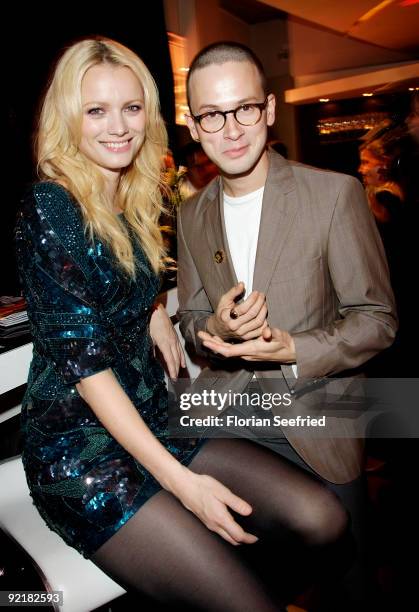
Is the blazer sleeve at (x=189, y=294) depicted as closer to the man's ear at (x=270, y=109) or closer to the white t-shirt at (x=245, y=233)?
the white t-shirt at (x=245, y=233)

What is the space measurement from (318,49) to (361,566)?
871cm

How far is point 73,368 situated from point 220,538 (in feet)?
1.74

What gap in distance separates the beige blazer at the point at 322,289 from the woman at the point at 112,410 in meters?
0.25

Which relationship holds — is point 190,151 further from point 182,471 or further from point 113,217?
point 182,471

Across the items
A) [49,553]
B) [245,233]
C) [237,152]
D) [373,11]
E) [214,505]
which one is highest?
[373,11]

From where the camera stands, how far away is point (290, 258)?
65.2 inches

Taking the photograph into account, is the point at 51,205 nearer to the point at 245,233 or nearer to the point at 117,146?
the point at 117,146

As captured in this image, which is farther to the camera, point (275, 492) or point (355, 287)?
point (355, 287)

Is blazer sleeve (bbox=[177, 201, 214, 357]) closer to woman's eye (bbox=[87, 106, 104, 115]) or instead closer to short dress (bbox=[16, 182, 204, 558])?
short dress (bbox=[16, 182, 204, 558])

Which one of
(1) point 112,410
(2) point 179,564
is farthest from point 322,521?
(1) point 112,410

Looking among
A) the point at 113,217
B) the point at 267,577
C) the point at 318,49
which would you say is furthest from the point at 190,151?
the point at 318,49

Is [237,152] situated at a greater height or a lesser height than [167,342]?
greater

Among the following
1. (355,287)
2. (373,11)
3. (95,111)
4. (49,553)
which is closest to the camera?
(49,553)

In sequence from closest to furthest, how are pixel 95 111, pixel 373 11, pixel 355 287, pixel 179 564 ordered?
pixel 179 564 < pixel 95 111 < pixel 355 287 < pixel 373 11
